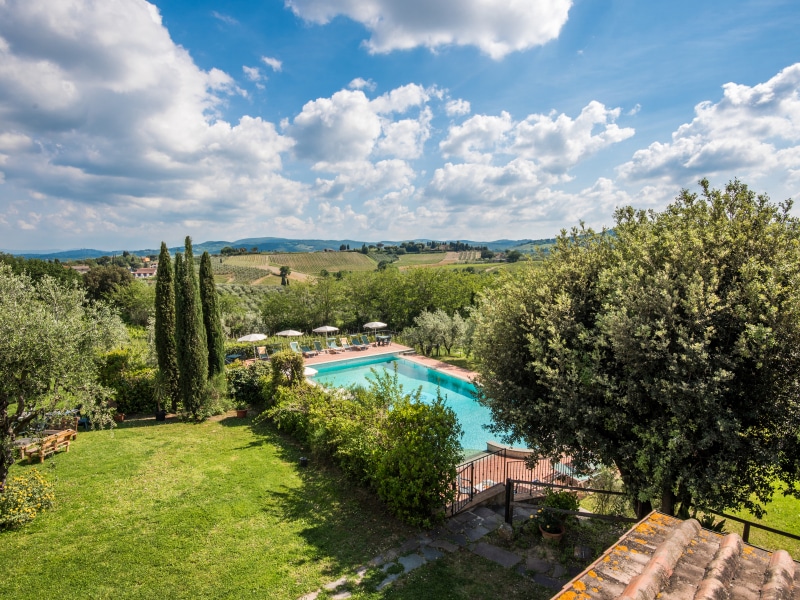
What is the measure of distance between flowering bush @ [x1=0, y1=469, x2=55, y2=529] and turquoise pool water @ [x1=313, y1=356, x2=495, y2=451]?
7260mm

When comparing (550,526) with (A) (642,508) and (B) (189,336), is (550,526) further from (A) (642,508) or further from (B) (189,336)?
(B) (189,336)

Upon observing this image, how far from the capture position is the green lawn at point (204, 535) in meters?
6.04

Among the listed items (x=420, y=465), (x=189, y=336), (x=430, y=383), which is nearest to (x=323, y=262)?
(x=430, y=383)

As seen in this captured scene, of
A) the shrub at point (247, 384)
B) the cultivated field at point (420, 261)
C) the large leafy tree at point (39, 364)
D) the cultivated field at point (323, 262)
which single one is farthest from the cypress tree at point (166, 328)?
the cultivated field at point (420, 261)

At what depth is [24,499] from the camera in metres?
7.69

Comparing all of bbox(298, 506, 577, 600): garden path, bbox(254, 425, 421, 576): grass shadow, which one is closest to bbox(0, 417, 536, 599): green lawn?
bbox(254, 425, 421, 576): grass shadow

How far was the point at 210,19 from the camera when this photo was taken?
473 inches

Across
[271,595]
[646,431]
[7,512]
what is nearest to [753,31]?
[646,431]

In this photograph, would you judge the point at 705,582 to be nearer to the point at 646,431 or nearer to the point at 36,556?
the point at 646,431

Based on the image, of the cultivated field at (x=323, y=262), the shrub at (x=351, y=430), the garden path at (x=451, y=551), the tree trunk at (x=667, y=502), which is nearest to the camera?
the garden path at (x=451, y=551)

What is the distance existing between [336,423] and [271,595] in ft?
14.7

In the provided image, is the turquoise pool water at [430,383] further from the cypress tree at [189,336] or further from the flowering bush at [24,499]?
the flowering bush at [24,499]

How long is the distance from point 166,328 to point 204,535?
934cm

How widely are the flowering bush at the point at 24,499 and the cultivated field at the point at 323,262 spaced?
284 ft
